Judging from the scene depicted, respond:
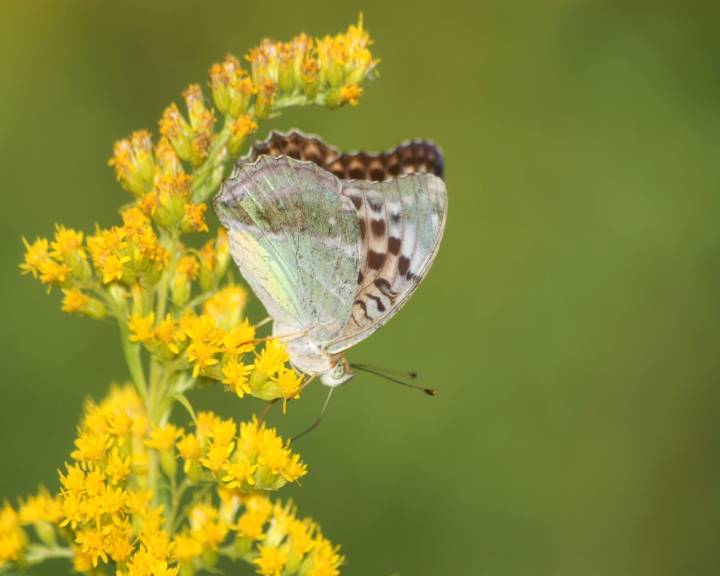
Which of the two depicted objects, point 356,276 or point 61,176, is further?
point 61,176

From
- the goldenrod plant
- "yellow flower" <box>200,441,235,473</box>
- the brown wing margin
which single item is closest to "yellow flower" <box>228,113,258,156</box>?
the goldenrod plant

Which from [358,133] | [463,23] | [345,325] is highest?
[463,23]

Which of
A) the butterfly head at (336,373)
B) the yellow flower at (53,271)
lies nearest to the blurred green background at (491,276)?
the butterfly head at (336,373)

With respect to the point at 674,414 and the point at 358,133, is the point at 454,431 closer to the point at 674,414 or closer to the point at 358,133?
the point at 674,414

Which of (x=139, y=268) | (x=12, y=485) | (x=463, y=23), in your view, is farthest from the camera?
(x=463, y=23)

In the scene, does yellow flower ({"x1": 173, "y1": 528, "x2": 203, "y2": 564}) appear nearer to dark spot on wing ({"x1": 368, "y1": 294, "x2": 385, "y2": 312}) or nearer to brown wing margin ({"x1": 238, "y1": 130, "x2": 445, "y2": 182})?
dark spot on wing ({"x1": 368, "y1": 294, "x2": 385, "y2": 312})

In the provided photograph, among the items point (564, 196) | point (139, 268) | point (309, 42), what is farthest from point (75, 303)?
point (564, 196)
